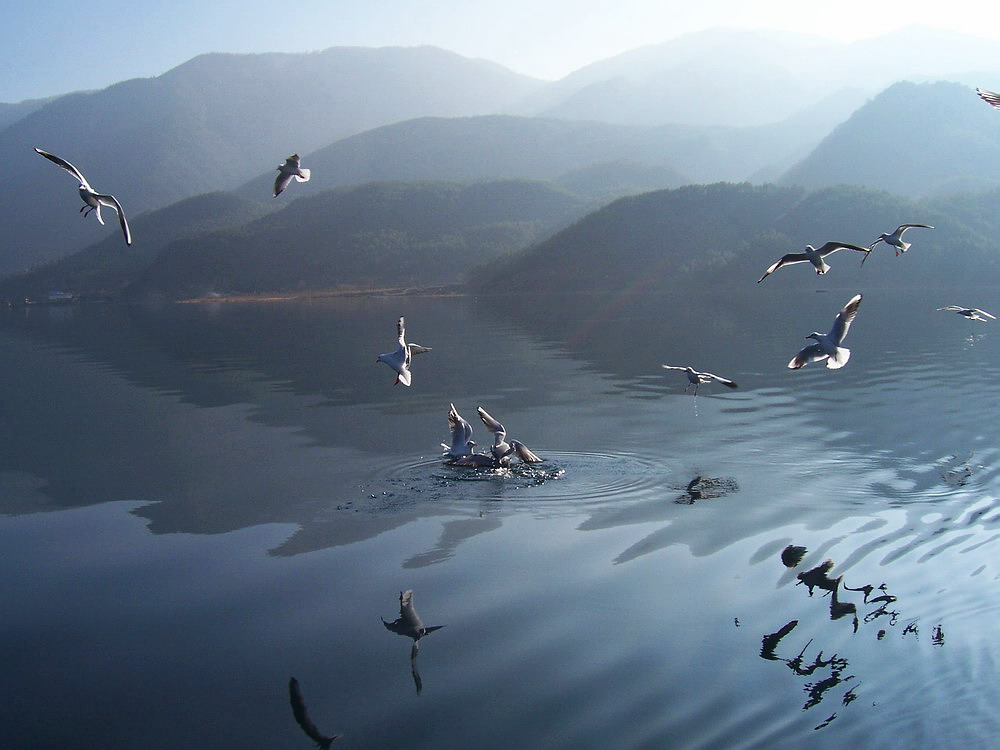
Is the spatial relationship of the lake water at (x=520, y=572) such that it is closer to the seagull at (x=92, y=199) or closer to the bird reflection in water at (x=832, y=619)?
→ the bird reflection in water at (x=832, y=619)

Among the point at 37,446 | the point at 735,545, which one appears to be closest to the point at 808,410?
the point at 735,545

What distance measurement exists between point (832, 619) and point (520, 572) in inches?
169

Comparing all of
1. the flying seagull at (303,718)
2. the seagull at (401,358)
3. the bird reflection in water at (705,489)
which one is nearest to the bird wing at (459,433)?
the seagull at (401,358)

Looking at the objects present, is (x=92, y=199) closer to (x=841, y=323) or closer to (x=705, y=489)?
(x=705, y=489)

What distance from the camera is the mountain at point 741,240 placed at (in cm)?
11462

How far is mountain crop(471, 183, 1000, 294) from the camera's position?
115 m

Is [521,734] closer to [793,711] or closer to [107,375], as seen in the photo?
[793,711]

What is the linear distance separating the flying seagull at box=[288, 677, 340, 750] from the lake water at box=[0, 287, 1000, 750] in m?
0.11

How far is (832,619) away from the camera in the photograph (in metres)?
11.7

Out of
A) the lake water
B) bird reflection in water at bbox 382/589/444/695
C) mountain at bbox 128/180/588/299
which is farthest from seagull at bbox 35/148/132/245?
mountain at bbox 128/180/588/299


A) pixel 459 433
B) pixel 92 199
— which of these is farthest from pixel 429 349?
pixel 92 199

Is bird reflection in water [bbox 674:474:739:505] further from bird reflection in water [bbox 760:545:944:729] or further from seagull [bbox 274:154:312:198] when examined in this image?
seagull [bbox 274:154:312:198]

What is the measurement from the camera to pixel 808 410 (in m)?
27.1

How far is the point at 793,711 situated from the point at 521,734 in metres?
2.70
